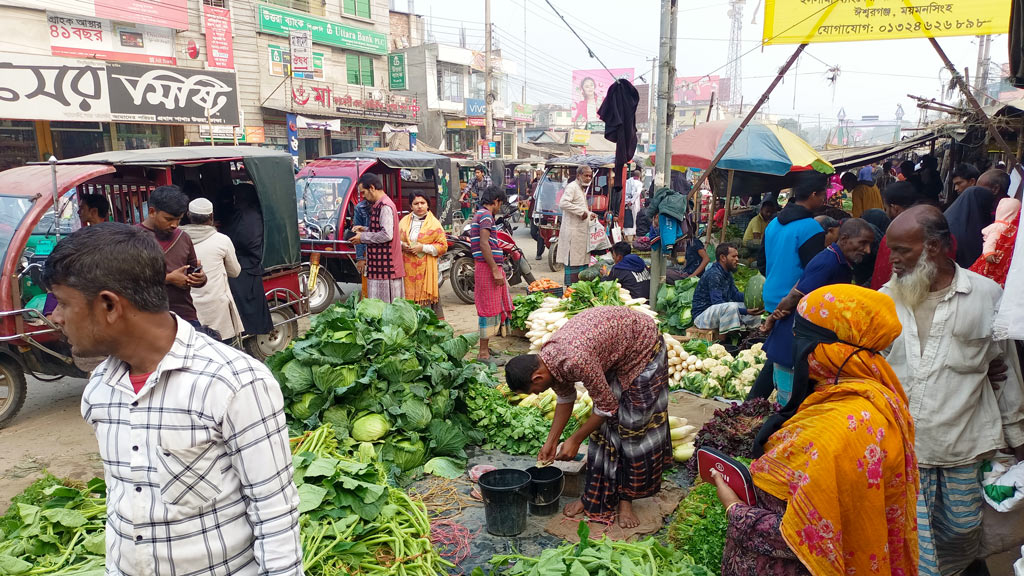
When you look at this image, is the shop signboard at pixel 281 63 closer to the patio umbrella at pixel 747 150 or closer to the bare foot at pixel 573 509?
the patio umbrella at pixel 747 150

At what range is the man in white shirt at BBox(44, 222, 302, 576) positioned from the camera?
148cm

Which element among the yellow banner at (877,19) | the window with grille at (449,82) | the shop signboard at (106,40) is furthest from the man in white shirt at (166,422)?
the window with grille at (449,82)

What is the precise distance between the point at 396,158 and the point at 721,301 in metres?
6.30

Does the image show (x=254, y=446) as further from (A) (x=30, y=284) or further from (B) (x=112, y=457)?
(A) (x=30, y=284)

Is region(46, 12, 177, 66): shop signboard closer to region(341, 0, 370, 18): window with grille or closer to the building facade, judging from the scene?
the building facade

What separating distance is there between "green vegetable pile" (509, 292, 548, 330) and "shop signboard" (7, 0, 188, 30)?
51.2ft

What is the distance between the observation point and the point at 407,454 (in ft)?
14.6

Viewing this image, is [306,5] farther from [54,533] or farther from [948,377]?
[948,377]

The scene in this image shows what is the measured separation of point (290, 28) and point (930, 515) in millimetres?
24710

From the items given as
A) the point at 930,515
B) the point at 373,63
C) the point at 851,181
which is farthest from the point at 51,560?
the point at 373,63

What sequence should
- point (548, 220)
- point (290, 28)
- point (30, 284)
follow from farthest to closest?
point (290, 28) < point (548, 220) < point (30, 284)

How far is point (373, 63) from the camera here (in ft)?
90.3

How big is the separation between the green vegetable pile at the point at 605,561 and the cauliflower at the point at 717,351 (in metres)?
3.73

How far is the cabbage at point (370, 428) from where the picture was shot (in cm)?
442
